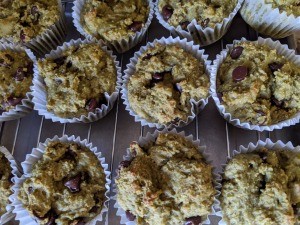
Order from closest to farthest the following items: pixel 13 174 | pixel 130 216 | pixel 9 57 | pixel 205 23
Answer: pixel 130 216 < pixel 13 174 < pixel 205 23 < pixel 9 57

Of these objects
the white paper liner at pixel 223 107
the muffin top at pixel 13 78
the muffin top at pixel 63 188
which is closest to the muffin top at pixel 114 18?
the muffin top at pixel 13 78

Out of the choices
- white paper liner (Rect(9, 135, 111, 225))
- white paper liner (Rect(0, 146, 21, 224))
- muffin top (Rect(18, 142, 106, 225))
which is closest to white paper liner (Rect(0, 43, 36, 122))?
white paper liner (Rect(0, 146, 21, 224))

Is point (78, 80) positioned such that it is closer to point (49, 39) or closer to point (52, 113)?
point (52, 113)

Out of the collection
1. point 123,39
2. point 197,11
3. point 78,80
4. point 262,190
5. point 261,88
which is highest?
point 197,11

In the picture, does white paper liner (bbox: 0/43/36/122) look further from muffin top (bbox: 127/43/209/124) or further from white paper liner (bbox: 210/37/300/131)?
white paper liner (bbox: 210/37/300/131)

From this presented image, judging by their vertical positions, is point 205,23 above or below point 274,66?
above

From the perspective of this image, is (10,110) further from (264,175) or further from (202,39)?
(264,175)

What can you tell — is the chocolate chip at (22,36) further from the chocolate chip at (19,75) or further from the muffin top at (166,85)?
the muffin top at (166,85)

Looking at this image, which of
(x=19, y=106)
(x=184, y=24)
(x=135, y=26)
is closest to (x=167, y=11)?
(x=184, y=24)
